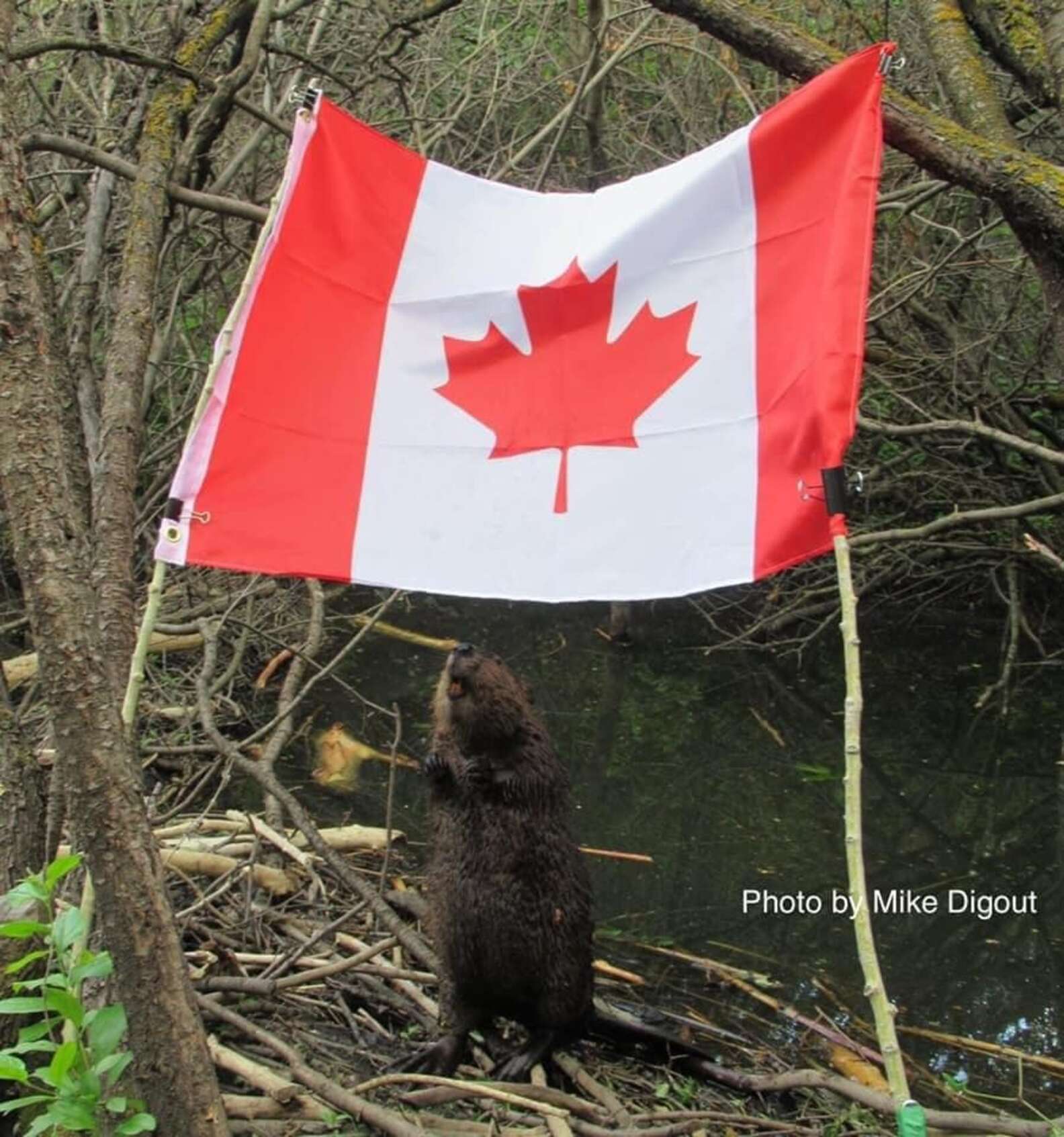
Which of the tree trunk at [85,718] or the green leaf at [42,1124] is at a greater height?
the tree trunk at [85,718]

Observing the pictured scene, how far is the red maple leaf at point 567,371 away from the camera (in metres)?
3.09

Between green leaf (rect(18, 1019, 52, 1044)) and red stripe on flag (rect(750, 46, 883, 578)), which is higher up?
red stripe on flag (rect(750, 46, 883, 578))

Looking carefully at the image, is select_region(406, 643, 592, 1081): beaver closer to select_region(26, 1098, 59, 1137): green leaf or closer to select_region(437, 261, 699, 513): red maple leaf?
select_region(437, 261, 699, 513): red maple leaf

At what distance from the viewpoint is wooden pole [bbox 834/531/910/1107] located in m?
2.07

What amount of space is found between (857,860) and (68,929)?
4.60ft

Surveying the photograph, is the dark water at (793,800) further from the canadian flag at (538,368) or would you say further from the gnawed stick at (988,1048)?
the canadian flag at (538,368)

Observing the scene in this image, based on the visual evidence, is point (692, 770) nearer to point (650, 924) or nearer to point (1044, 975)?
point (650, 924)

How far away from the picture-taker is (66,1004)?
2307 mm

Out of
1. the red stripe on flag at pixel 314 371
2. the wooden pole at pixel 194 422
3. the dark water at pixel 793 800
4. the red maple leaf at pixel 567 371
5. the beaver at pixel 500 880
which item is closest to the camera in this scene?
the wooden pole at pixel 194 422

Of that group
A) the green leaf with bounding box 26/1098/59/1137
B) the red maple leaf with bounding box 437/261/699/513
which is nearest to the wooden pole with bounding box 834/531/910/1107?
the red maple leaf with bounding box 437/261/699/513

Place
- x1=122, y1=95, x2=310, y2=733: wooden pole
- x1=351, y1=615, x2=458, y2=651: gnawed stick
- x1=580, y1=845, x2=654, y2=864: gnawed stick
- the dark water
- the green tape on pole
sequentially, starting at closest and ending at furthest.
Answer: the green tape on pole < x1=122, y1=95, x2=310, y2=733: wooden pole < the dark water < x1=580, y1=845, x2=654, y2=864: gnawed stick < x1=351, y1=615, x2=458, y2=651: gnawed stick

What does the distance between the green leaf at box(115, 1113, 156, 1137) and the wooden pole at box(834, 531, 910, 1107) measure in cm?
125

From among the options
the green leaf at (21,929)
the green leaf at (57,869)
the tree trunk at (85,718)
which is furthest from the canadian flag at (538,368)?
the green leaf at (21,929)

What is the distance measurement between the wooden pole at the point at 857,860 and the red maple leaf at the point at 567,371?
0.93m
